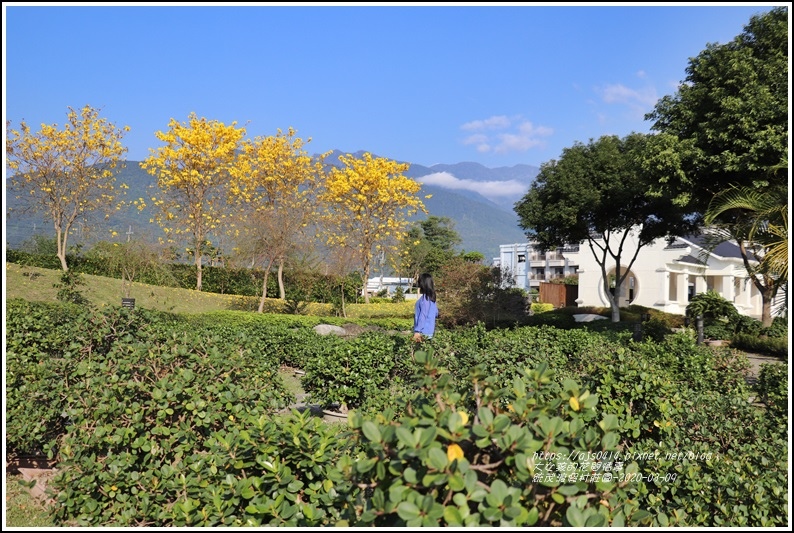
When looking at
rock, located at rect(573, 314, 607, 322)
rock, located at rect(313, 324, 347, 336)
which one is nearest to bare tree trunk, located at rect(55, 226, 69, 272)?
rock, located at rect(313, 324, 347, 336)

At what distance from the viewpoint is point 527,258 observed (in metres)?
72.1

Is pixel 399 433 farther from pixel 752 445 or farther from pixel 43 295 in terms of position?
pixel 43 295

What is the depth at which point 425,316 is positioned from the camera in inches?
298

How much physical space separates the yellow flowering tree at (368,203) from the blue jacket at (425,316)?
66.5ft

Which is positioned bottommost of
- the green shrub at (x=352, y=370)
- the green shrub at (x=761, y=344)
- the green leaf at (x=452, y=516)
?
the green shrub at (x=761, y=344)

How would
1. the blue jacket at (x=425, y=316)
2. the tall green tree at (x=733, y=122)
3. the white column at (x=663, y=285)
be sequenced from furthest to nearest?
1. the white column at (x=663, y=285)
2. the tall green tree at (x=733, y=122)
3. the blue jacket at (x=425, y=316)

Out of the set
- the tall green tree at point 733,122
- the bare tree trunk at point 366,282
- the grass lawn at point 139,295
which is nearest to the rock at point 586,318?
the grass lawn at point 139,295

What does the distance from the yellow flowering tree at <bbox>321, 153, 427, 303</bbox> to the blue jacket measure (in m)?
20.3

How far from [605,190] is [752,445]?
1909cm

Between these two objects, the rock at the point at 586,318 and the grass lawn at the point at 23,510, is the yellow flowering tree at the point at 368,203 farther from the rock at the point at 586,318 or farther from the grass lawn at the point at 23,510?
the grass lawn at the point at 23,510

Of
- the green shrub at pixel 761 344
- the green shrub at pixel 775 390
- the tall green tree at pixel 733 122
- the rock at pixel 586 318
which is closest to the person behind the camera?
the green shrub at pixel 775 390

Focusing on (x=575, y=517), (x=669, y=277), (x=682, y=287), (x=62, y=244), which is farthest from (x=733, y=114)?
(x=682, y=287)

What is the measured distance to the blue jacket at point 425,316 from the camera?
751 centimetres

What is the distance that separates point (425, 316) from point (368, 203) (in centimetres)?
2164
